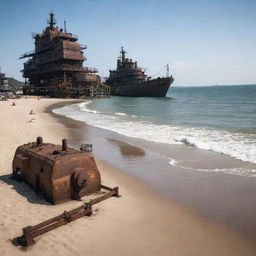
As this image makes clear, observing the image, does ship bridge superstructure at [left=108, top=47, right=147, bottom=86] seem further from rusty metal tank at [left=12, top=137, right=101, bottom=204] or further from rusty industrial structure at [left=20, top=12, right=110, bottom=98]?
rusty metal tank at [left=12, top=137, right=101, bottom=204]

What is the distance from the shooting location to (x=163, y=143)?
15.0 m

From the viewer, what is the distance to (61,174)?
21.4ft

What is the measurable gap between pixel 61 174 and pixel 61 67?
60.1 meters

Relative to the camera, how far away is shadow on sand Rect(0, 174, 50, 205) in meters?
6.86

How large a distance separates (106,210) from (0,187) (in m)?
3.50

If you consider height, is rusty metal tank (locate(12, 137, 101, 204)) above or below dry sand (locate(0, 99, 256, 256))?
above

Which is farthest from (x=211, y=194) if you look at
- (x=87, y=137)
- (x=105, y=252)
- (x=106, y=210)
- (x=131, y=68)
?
(x=131, y=68)

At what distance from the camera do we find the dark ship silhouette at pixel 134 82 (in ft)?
252

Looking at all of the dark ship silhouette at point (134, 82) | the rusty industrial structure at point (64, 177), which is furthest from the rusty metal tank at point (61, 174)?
the dark ship silhouette at point (134, 82)

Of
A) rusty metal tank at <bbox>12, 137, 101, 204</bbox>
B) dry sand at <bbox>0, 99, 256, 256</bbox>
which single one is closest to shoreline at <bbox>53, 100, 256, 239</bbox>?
dry sand at <bbox>0, 99, 256, 256</bbox>

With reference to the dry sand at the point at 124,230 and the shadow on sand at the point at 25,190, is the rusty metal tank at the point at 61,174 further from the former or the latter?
the dry sand at the point at 124,230

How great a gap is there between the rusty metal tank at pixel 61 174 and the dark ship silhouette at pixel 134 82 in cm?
7003

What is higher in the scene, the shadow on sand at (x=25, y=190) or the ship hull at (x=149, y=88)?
the ship hull at (x=149, y=88)

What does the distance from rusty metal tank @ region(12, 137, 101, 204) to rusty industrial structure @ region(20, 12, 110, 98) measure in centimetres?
5829
